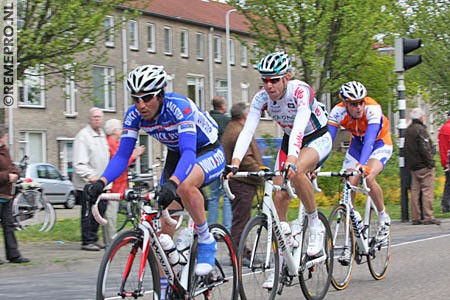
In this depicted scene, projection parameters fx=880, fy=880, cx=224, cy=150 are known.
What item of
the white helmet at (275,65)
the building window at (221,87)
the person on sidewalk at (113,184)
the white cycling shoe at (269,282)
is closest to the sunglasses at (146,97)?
the white helmet at (275,65)

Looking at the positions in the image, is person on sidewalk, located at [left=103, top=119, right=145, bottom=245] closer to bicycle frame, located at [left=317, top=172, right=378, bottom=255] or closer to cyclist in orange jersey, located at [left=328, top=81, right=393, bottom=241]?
cyclist in orange jersey, located at [left=328, top=81, right=393, bottom=241]

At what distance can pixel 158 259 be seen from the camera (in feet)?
20.6

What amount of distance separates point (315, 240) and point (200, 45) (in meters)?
50.1

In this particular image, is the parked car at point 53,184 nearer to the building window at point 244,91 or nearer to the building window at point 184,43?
the building window at point 184,43

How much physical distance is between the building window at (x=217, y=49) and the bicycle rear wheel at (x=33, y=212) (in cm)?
4260

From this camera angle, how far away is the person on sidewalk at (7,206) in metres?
11.5

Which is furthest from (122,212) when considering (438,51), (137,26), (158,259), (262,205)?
(137,26)

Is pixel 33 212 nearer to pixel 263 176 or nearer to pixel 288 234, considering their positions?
pixel 288 234

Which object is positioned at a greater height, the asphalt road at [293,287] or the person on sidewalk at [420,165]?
the person on sidewalk at [420,165]

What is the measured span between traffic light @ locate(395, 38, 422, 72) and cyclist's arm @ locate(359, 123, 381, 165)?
27.7 ft

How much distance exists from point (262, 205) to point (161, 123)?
142 cm

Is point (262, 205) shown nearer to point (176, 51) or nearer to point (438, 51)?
point (438, 51)

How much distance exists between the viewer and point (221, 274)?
7.16 meters

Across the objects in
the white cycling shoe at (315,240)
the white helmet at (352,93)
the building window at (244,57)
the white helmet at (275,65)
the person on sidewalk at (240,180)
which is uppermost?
the building window at (244,57)
